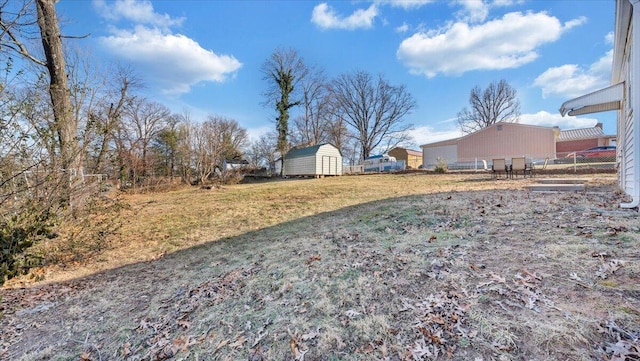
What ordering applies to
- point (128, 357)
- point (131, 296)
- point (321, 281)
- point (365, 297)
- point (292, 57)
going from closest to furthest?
point (128, 357) < point (365, 297) < point (321, 281) < point (131, 296) < point (292, 57)

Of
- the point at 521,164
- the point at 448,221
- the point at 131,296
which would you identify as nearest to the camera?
the point at 131,296

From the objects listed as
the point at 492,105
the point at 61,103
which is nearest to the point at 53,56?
A: the point at 61,103

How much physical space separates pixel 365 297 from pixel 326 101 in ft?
91.9

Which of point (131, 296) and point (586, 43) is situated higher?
point (586, 43)

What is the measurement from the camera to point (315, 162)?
19719 millimetres

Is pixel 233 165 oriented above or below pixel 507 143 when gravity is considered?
below

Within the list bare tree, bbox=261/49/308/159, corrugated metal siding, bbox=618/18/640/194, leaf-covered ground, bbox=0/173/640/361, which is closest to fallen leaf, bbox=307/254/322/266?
leaf-covered ground, bbox=0/173/640/361

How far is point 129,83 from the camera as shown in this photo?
15.6 metres

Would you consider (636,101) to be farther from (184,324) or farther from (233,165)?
(233,165)

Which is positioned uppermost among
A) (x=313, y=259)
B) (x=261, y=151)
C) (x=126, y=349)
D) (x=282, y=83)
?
(x=282, y=83)

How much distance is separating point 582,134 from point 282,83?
32119 millimetres

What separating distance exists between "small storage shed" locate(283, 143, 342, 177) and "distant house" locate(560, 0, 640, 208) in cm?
1482

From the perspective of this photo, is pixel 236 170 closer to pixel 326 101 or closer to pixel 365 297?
pixel 326 101

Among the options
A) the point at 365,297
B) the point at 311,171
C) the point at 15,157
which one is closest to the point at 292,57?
the point at 311,171
